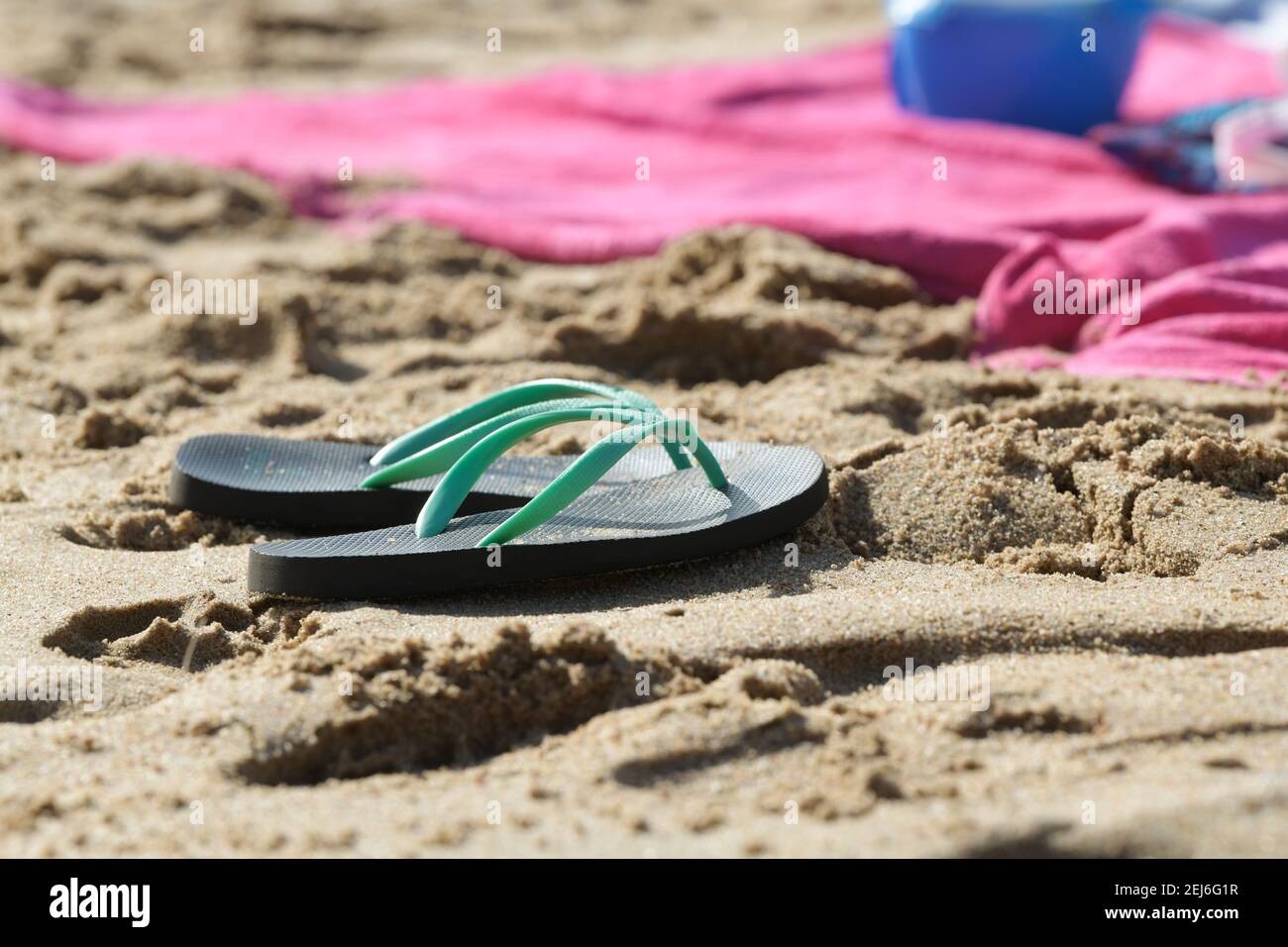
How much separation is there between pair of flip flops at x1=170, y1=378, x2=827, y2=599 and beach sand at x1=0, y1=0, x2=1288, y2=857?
0.12ft

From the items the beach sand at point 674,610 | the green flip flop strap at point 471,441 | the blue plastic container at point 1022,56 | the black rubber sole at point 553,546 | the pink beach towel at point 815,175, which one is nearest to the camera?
the beach sand at point 674,610

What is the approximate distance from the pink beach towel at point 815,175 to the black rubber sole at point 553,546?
0.74m

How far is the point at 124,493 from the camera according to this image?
1.71 meters

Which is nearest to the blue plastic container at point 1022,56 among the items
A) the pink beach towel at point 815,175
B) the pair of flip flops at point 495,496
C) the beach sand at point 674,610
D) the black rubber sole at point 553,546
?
the pink beach towel at point 815,175

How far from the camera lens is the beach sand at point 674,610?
105cm

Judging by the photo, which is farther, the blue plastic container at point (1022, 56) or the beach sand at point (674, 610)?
the blue plastic container at point (1022, 56)

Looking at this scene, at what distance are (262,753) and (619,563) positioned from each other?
1.43 ft

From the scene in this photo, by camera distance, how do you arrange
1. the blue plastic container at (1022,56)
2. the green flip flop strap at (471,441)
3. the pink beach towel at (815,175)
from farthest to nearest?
1. the blue plastic container at (1022,56)
2. the pink beach towel at (815,175)
3. the green flip flop strap at (471,441)

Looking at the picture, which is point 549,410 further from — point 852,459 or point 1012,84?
point 1012,84

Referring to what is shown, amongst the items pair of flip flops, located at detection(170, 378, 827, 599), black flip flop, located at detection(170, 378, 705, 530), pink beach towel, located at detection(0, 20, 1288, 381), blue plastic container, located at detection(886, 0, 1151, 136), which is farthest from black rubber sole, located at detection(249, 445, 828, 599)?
blue plastic container, located at detection(886, 0, 1151, 136)

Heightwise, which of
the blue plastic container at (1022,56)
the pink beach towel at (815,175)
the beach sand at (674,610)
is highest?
the blue plastic container at (1022,56)

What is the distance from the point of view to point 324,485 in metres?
1.63

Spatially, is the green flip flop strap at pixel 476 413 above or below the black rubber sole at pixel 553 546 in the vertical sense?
above

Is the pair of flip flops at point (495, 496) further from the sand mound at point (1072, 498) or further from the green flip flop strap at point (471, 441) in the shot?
the sand mound at point (1072, 498)
